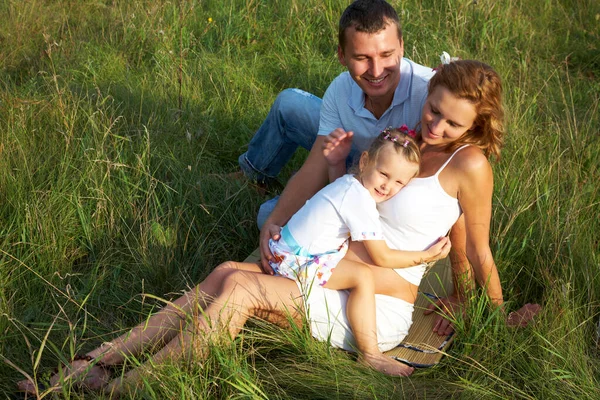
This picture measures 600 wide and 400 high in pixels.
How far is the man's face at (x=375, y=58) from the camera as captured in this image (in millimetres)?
3358

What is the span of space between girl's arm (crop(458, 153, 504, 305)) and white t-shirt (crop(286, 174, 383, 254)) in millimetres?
401

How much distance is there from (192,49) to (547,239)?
3.18 m

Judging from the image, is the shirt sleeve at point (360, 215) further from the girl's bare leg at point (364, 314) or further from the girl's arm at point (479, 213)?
the girl's arm at point (479, 213)

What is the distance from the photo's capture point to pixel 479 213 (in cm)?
312

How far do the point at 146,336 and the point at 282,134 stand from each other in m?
1.82

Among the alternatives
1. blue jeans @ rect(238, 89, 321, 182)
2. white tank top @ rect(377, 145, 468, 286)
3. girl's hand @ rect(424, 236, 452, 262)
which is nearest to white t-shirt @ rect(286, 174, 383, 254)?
white tank top @ rect(377, 145, 468, 286)

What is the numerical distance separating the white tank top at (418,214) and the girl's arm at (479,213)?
0.07 metres

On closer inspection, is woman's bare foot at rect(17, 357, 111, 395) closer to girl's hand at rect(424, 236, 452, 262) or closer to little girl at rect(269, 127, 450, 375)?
little girl at rect(269, 127, 450, 375)

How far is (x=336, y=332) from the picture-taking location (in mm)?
3084

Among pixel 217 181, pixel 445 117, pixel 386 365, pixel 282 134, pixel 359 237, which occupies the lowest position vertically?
pixel 386 365

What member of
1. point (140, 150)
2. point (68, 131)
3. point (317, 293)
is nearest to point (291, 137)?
point (140, 150)

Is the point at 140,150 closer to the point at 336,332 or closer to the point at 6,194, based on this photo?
the point at 6,194

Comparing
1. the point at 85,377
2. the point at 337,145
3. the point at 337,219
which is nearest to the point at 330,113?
the point at 337,145

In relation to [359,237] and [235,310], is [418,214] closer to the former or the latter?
[359,237]
